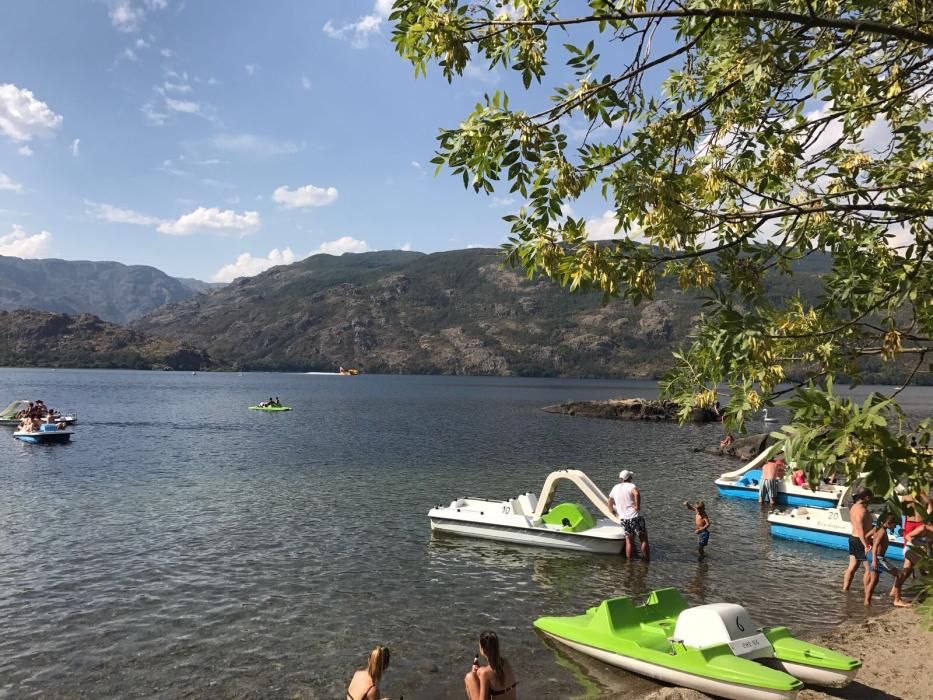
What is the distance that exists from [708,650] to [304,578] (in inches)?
448

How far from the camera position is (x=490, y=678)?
9695 mm

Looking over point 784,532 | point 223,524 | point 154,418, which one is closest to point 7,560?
point 223,524

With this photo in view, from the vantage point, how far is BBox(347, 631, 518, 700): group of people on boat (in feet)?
30.9

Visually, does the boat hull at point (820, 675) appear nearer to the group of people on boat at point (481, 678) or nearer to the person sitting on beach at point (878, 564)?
the group of people on boat at point (481, 678)

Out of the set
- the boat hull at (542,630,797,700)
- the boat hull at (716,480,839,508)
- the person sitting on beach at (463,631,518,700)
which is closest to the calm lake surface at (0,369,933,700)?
the boat hull at (542,630,797,700)

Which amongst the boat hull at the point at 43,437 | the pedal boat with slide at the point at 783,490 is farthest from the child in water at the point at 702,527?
the boat hull at the point at 43,437

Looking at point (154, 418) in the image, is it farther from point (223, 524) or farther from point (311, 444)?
point (223, 524)

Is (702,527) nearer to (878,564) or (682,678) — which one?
(878,564)

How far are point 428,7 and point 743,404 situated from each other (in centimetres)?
444

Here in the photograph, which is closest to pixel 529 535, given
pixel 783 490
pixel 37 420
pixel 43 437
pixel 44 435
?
pixel 783 490

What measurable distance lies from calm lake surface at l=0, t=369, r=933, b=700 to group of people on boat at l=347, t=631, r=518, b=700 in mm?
2155

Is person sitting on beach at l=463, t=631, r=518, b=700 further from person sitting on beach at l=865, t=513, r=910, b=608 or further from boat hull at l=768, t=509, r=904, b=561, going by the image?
boat hull at l=768, t=509, r=904, b=561

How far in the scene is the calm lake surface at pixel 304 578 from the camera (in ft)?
41.0

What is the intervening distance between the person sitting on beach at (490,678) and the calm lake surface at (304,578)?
6.92ft
